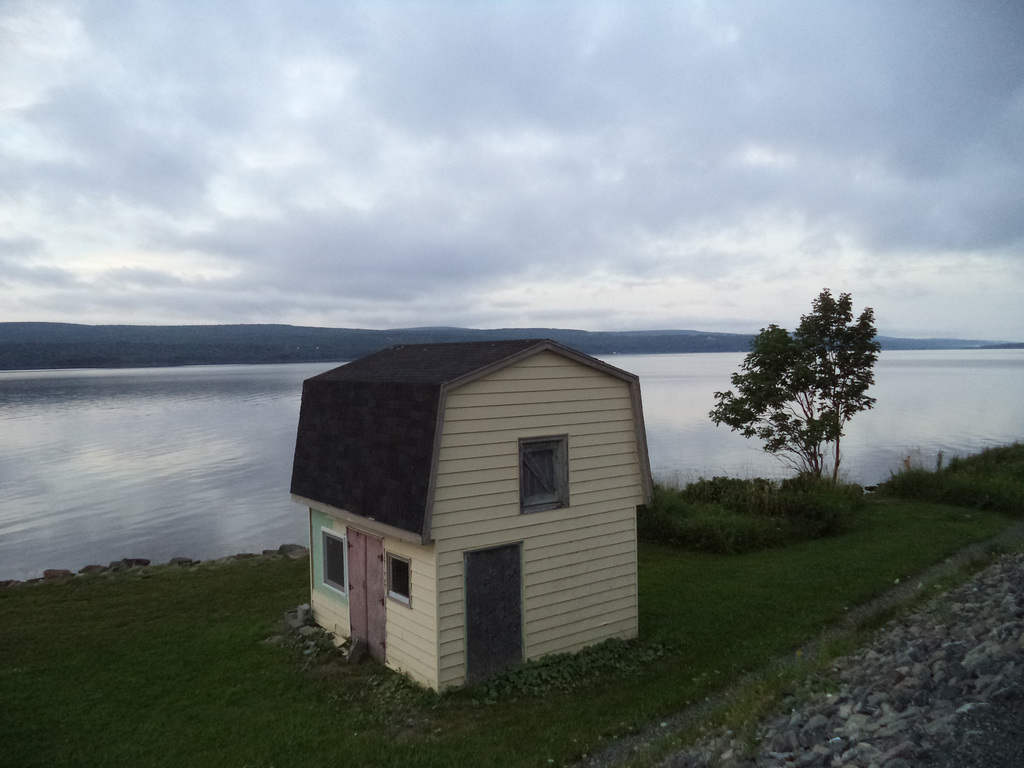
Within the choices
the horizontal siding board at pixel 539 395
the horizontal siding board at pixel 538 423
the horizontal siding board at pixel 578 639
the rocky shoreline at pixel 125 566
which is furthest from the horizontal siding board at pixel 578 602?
the rocky shoreline at pixel 125 566

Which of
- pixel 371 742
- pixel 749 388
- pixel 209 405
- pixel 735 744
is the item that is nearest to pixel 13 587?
pixel 371 742

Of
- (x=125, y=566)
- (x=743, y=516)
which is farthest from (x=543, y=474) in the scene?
(x=125, y=566)

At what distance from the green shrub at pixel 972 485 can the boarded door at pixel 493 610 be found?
1945cm

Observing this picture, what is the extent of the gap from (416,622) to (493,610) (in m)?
1.28

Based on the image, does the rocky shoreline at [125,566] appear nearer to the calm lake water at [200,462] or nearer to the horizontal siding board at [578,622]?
the calm lake water at [200,462]

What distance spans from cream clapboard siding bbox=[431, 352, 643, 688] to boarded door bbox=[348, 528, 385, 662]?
178cm

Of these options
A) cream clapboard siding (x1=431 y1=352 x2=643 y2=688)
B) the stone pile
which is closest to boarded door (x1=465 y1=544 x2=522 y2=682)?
cream clapboard siding (x1=431 y1=352 x2=643 y2=688)

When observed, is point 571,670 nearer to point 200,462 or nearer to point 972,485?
point 972,485

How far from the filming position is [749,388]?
1044 inches

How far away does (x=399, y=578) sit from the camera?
39.4ft

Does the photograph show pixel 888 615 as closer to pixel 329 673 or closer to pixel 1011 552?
pixel 1011 552

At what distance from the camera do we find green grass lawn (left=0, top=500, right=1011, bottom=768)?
9.85m

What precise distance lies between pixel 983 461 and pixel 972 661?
2671cm

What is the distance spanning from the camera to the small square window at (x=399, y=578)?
11.8 meters
